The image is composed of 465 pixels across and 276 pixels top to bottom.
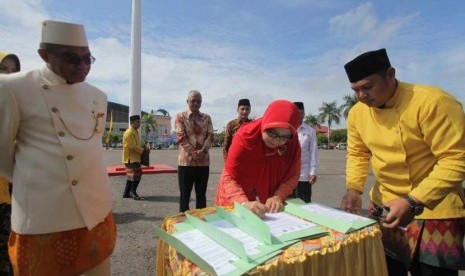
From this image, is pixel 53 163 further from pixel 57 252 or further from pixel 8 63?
pixel 8 63

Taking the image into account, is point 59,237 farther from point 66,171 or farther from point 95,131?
point 95,131

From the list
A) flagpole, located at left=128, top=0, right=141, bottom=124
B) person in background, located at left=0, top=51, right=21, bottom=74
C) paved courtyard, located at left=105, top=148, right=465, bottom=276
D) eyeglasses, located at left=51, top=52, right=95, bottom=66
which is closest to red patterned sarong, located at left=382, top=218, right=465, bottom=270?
paved courtyard, located at left=105, top=148, right=465, bottom=276

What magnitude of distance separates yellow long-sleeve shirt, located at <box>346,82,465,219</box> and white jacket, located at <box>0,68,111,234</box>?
172cm

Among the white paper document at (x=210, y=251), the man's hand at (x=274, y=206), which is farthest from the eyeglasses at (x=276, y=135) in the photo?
the white paper document at (x=210, y=251)

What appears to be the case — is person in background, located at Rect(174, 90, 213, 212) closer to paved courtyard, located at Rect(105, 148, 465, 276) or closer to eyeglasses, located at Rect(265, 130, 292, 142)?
paved courtyard, located at Rect(105, 148, 465, 276)

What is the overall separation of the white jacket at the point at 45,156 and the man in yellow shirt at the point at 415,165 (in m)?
1.60

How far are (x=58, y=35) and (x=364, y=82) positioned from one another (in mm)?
1711

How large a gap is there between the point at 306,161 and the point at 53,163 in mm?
4020

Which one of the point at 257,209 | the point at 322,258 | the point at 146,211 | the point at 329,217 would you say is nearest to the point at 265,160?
the point at 257,209

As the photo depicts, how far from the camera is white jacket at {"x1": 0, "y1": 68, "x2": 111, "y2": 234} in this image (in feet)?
5.53

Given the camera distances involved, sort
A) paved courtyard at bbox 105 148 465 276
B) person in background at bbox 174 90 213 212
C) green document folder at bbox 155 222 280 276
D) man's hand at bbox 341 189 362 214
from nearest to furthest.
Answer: green document folder at bbox 155 222 280 276
man's hand at bbox 341 189 362 214
paved courtyard at bbox 105 148 465 276
person in background at bbox 174 90 213 212

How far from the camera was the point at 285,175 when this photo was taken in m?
2.61

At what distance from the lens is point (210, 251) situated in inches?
55.6

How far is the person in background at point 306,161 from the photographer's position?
5121mm
